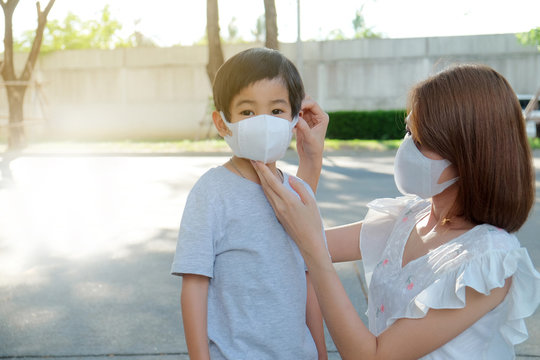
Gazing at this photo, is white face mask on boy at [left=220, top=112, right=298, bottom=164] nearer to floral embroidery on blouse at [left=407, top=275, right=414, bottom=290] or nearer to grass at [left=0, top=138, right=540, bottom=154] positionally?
floral embroidery on blouse at [left=407, top=275, right=414, bottom=290]

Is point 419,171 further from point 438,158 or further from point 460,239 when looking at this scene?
point 460,239

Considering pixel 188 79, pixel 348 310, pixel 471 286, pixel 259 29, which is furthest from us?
pixel 259 29

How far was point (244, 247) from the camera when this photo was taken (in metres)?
1.72

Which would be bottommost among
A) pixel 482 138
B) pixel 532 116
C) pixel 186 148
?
pixel 186 148

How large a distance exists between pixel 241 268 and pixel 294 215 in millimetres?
206

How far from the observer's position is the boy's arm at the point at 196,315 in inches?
65.4

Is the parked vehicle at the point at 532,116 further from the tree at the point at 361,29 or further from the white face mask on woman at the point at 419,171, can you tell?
the tree at the point at 361,29

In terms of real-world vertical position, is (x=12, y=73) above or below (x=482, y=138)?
below

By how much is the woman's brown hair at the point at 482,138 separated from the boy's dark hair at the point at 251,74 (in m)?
0.38

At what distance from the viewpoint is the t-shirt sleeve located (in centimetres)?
167

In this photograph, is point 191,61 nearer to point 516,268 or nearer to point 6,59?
point 6,59

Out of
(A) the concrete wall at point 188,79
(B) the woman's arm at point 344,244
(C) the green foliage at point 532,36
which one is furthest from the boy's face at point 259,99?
(A) the concrete wall at point 188,79

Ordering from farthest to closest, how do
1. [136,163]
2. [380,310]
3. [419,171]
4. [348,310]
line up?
1. [136,163]
2. [380,310]
3. [419,171]
4. [348,310]

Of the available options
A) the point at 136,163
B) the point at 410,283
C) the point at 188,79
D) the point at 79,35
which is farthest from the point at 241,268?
the point at 79,35
